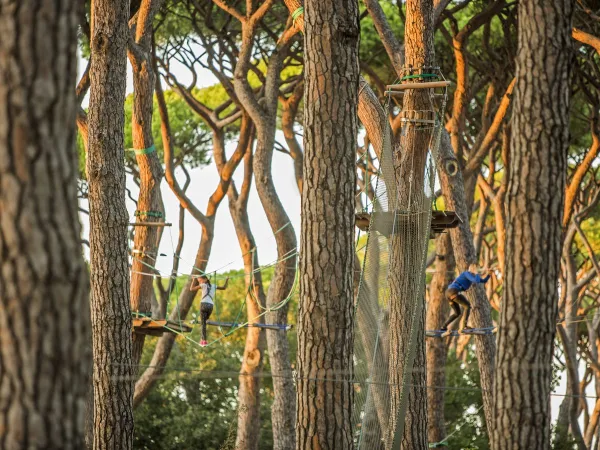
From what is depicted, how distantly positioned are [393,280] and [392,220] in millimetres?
537

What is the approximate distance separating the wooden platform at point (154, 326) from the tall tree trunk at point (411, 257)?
2.53 meters

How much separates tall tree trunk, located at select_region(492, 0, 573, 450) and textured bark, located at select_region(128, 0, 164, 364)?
18.8ft

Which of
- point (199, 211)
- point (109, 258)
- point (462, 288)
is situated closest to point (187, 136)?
point (199, 211)

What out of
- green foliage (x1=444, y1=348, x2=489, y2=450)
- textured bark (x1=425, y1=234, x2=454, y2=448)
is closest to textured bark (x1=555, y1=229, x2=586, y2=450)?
green foliage (x1=444, y1=348, x2=489, y2=450)

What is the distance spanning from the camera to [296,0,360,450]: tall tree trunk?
19.8 feet

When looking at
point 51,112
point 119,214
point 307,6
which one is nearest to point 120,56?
point 119,214

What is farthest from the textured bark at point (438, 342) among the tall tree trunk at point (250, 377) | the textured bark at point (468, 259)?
the tall tree trunk at point (250, 377)

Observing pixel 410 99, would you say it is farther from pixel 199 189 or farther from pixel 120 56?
pixel 199 189

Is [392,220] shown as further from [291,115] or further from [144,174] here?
[291,115]

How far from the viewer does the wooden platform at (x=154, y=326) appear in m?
9.49

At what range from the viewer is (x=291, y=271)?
12.0 m

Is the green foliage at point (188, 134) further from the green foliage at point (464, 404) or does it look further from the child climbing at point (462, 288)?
the child climbing at point (462, 288)

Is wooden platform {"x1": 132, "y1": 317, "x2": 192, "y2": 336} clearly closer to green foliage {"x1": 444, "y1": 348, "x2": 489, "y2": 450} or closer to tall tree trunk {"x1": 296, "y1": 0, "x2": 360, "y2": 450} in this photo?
tall tree trunk {"x1": 296, "y1": 0, "x2": 360, "y2": 450}

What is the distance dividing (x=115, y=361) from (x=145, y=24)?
15.6ft
